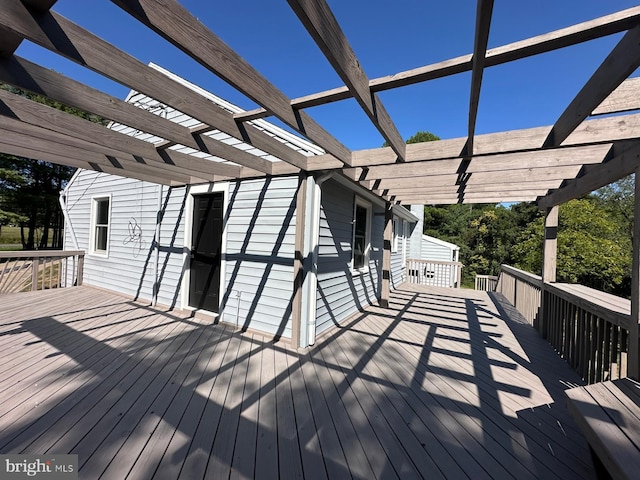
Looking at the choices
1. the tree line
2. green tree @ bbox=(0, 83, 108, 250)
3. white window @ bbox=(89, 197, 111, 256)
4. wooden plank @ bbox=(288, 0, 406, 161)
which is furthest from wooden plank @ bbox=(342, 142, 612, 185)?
green tree @ bbox=(0, 83, 108, 250)

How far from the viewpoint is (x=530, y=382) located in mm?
2760

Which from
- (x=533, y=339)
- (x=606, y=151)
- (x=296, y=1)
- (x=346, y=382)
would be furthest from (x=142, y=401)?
(x=533, y=339)

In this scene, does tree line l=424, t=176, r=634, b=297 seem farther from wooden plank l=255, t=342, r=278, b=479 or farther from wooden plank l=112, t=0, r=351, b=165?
wooden plank l=112, t=0, r=351, b=165

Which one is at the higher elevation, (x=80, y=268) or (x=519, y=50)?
(x=519, y=50)

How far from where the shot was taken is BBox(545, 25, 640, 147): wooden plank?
1309 mm

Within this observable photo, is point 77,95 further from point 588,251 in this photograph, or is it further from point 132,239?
point 588,251

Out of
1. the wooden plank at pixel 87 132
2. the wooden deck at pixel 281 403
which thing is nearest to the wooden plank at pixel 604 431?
the wooden deck at pixel 281 403

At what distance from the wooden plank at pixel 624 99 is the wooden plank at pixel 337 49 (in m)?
1.47

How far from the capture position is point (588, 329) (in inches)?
114

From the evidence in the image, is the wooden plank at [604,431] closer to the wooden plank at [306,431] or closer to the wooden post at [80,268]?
the wooden plank at [306,431]

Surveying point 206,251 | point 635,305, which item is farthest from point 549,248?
point 206,251

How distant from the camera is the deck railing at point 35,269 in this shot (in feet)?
18.4

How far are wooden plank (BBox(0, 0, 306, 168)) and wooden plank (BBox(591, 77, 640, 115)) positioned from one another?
2737mm

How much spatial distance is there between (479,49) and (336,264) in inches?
135
